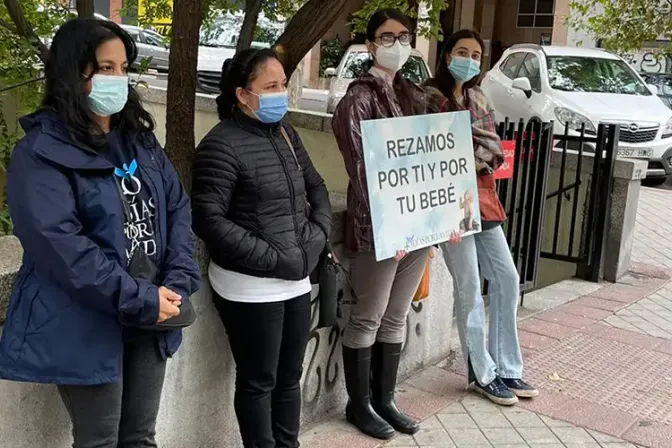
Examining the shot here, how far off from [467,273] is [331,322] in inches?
38.0

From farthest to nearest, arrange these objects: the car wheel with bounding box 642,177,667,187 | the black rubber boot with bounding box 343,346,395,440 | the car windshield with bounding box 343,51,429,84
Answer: the car windshield with bounding box 343,51,429,84
the car wheel with bounding box 642,177,667,187
the black rubber boot with bounding box 343,346,395,440

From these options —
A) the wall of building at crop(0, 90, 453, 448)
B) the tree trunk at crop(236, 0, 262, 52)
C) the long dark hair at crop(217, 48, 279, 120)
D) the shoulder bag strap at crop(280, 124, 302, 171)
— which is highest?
the tree trunk at crop(236, 0, 262, 52)

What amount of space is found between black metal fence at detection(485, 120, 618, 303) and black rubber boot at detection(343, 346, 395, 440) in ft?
7.97

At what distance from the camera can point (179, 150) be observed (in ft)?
14.1

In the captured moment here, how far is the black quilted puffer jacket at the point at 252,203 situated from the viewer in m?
2.82

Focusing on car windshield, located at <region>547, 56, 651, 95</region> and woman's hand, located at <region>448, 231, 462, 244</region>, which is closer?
woman's hand, located at <region>448, 231, 462, 244</region>

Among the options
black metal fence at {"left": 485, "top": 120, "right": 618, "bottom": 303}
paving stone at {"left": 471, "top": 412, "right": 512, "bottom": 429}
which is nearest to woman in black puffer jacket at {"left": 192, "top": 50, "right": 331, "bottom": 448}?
paving stone at {"left": 471, "top": 412, "right": 512, "bottom": 429}

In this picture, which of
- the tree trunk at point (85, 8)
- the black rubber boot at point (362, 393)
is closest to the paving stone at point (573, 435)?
the black rubber boot at point (362, 393)

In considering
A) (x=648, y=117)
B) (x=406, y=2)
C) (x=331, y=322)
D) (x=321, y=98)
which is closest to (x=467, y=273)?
(x=331, y=322)

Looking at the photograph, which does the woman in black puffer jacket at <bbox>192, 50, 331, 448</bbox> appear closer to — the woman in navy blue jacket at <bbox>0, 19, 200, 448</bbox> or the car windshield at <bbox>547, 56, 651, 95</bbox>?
the woman in navy blue jacket at <bbox>0, 19, 200, 448</bbox>

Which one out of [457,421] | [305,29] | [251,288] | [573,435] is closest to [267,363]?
[251,288]

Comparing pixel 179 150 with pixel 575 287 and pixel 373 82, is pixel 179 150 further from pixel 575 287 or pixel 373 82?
pixel 575 287

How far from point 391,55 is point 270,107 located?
76 cm

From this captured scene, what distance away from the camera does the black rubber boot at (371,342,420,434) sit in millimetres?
3717
